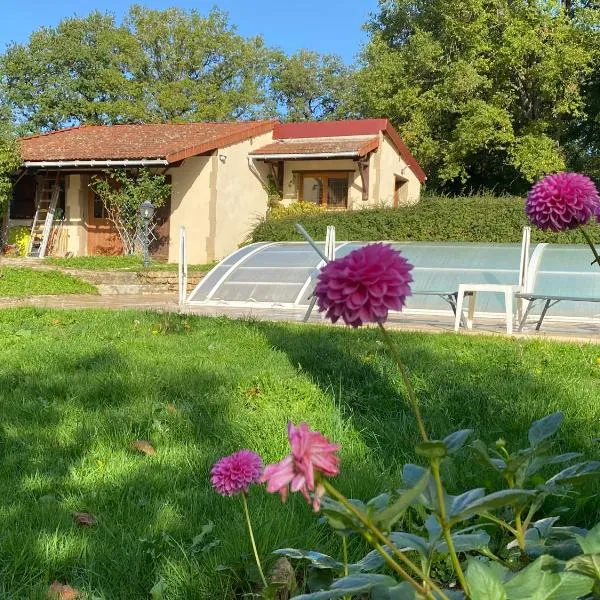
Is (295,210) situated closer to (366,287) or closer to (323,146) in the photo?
(323,146)

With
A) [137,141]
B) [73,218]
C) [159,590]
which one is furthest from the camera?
[73,218]

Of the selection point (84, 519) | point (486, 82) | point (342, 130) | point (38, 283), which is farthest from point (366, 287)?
point (486, 82)

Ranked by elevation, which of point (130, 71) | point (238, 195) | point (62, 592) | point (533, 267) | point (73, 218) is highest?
point (130, 71)

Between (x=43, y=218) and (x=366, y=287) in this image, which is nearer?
(x=366, y=287)

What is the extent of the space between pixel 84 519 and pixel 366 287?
1786 millimetres

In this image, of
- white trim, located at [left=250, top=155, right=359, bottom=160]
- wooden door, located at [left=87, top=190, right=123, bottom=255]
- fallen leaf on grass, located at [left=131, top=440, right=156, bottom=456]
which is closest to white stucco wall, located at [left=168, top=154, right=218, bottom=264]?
white trim, located at [left=250, top=155, right=359, bottom=160]

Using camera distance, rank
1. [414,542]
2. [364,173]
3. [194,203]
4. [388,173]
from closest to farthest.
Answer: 1. [414,542]
2. [194,203]
3. [364,173]
4. [388,173]

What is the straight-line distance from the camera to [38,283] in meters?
12.4

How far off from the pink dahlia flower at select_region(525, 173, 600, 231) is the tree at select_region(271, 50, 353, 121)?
38.0 meters

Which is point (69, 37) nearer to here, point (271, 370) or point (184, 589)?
point (271, 370)

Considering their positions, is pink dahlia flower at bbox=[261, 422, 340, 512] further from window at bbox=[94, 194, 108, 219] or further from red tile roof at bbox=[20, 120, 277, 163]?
window at bbox=[94, 194, 108, 219]

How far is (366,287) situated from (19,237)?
19072mm

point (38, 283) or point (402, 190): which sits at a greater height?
point (402, 190)

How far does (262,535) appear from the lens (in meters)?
2.03
